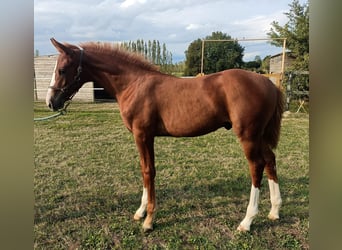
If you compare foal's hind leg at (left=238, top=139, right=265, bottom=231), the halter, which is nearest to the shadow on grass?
foal's hind leg at (left=238, top=139, right=265, bottom=231)

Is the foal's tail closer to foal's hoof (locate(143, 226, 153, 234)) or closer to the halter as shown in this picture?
foal's hoof (locate(143, 226, 153, 234))

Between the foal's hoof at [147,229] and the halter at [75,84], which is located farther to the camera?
the foal's hoof at [147,229]

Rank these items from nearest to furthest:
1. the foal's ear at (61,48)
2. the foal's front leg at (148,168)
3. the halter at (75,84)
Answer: the foal's ear at (61,48), the halter at (75,84), the foal's front leg at (148,168)

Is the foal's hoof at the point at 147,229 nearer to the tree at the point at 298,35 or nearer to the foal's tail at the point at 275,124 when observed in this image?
the foal's tail at the point at 275,124

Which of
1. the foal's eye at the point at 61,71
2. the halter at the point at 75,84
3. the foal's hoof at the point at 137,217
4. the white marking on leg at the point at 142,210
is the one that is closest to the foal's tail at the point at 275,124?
the white marking on leg at the point at 142,210

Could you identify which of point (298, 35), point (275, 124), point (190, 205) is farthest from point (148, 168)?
point (298, 35)

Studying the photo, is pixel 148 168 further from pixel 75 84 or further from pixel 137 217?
pixel 75 84

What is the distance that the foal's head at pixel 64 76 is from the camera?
223cm

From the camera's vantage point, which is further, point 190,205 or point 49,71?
point 49,71

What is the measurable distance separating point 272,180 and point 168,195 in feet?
3.66

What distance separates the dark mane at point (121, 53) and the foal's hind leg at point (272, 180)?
49.4 inches

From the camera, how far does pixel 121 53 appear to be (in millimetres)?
2426

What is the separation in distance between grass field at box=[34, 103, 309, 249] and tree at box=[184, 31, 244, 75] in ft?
3.57
